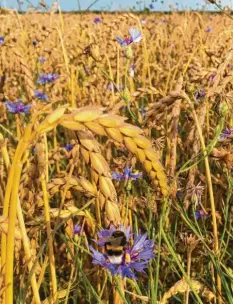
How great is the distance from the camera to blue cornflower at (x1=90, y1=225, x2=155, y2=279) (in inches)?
27.6

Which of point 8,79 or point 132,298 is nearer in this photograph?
point 132,298

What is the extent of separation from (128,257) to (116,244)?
0.40 ft

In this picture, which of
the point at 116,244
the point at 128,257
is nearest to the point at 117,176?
the point at 128,257

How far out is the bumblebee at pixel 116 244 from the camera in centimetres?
61

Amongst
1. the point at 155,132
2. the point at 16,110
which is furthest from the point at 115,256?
the point at 155,132

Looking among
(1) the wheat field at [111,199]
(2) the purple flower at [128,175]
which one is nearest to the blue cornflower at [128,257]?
(1) the wheat field at [111,199]

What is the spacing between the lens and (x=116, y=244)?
622 mm

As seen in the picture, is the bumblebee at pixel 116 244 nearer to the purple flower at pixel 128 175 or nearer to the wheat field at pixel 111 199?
Answer: the wheat field at pixel 111 199

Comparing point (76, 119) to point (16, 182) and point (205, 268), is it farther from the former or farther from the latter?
point (205, 268)

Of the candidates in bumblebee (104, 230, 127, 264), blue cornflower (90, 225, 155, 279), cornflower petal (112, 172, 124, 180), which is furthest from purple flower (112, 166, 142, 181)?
bumblebee (104, 230, 127, 264)

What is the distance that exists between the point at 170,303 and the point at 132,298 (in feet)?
1.06

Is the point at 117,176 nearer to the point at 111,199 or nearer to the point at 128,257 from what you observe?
the point at 128,257

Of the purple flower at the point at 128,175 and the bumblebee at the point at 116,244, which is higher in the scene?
the bumblebee at the point at 116,244

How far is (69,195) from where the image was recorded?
1.09 m
